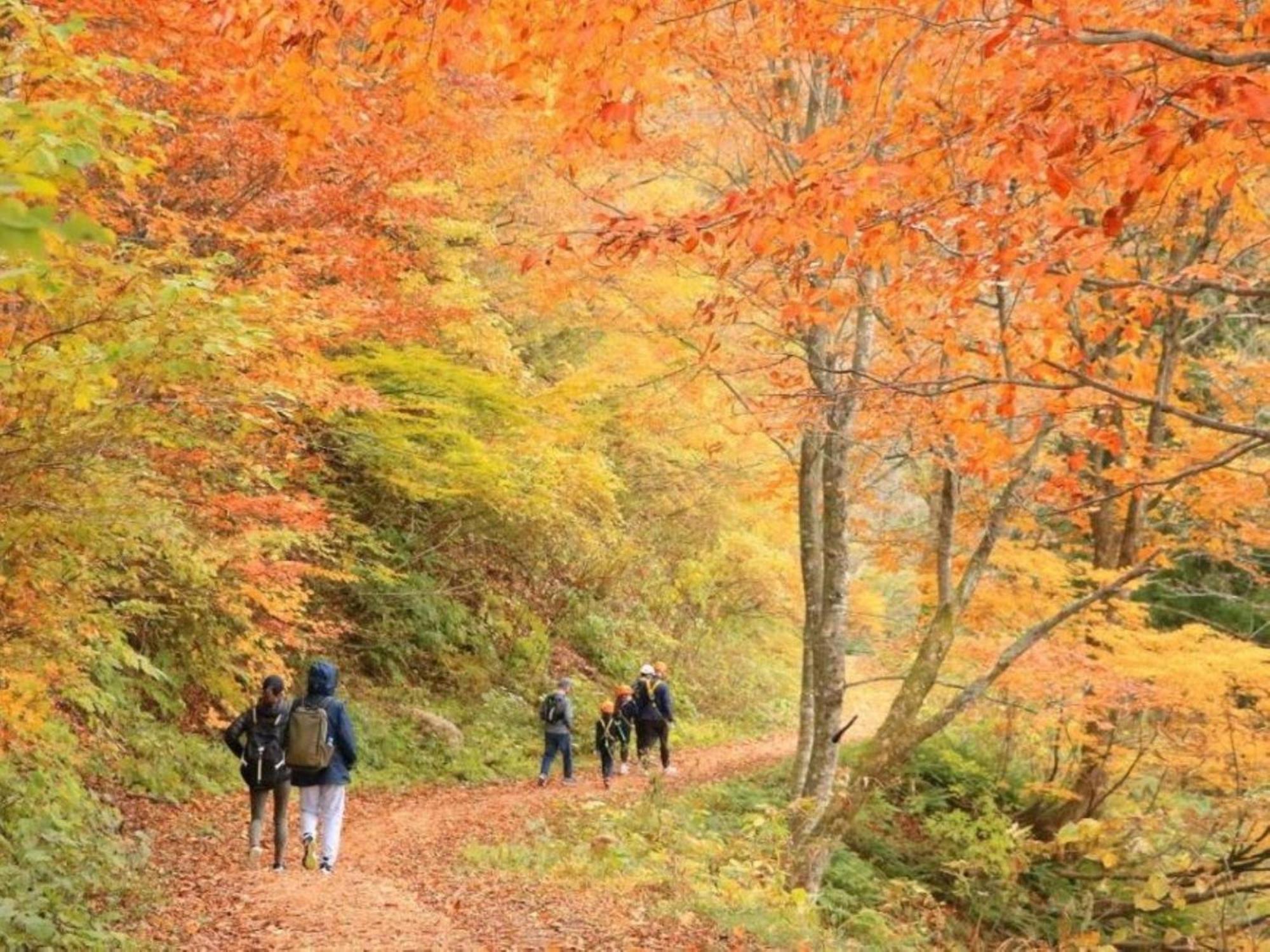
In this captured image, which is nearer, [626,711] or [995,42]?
[995,42]

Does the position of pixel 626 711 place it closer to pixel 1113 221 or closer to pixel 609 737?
pixel 609 737

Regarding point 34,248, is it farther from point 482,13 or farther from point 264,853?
point 264,853

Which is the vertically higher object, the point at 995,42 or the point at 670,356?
the point at 670,356

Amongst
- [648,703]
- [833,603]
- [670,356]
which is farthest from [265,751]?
[670,356]

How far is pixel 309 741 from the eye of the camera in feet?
28.6

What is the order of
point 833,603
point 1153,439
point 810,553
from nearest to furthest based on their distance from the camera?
point 833,603 < point 1153,439 < point 810,553

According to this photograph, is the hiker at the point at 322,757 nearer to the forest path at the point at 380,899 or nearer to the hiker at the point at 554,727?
the forest path at the point at 380,899

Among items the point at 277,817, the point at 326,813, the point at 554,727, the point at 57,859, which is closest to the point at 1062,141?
the point at 57,859

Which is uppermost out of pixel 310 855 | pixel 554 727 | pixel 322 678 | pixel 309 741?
pixel 322 678

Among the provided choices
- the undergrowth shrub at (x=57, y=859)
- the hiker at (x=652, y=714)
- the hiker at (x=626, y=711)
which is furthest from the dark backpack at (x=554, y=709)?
the undergrowth shrub at (x=57, y=859)

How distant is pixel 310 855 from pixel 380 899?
147 cm

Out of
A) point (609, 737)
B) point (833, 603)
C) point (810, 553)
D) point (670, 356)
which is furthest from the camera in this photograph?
point (670, 356)

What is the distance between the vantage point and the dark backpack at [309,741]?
28.6 ft

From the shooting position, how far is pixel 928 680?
29.9ft
